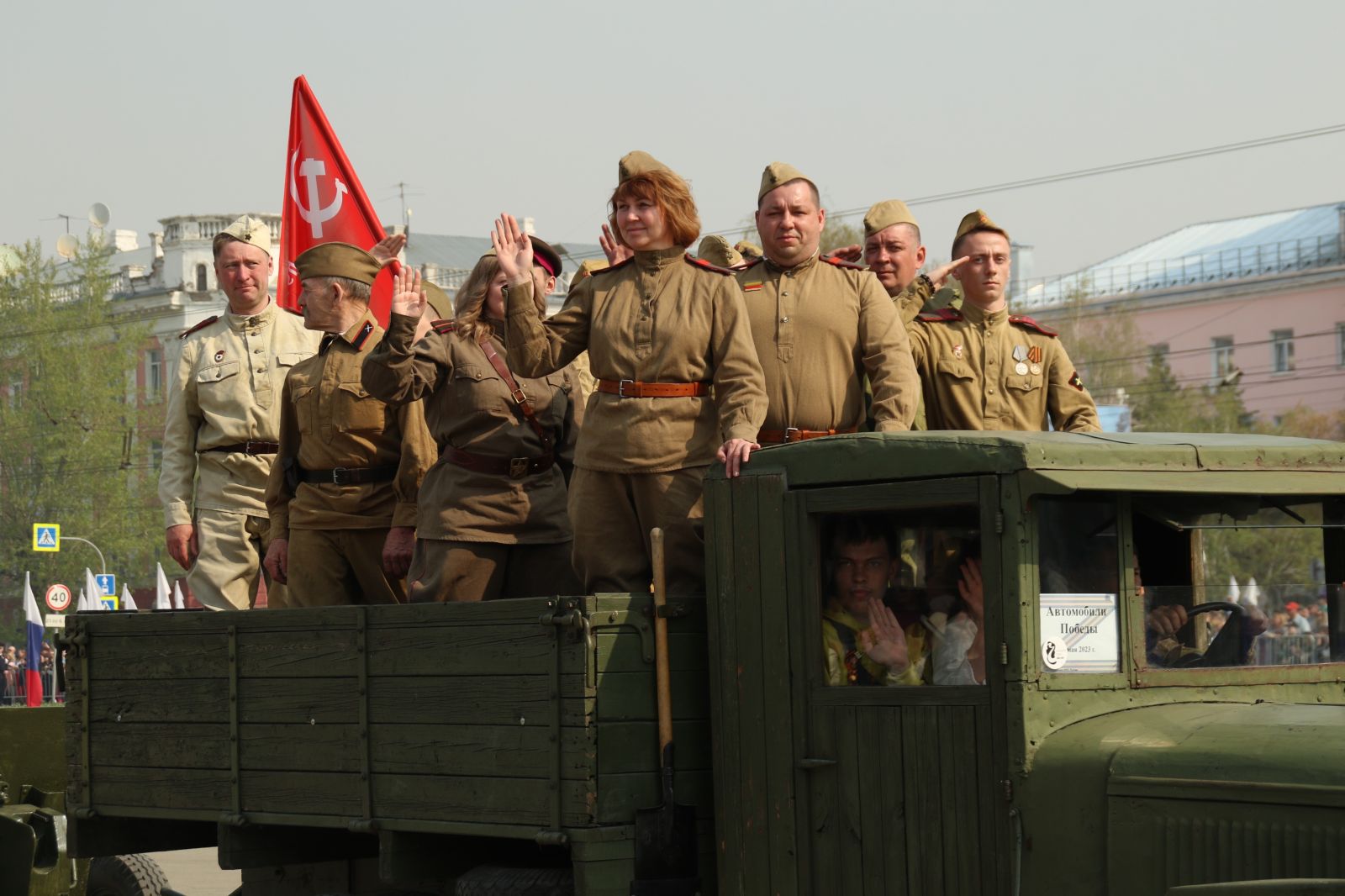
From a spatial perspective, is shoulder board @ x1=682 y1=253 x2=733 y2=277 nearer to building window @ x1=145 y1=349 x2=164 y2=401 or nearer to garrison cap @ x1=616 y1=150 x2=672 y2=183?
garrison cap @ x1=616 y1=150 x2=672 y2=183

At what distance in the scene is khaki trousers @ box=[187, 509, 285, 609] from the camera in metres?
8.21

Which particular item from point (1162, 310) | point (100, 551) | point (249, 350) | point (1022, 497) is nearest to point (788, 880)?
point (1022, 497)

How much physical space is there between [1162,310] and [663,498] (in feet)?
166

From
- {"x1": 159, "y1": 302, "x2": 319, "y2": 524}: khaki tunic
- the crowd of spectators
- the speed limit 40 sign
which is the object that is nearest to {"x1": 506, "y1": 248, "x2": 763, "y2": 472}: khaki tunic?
{"x1": 159, "y1": 302, "x2": 319, "y2": 524}: khaki tunic

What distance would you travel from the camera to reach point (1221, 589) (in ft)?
16.9

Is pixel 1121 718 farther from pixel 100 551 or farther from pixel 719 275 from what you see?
pixel 100 551

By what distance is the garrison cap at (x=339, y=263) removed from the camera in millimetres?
7375

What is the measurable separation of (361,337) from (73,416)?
1612 inches

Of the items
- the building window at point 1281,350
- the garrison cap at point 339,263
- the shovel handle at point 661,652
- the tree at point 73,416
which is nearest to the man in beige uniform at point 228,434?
the garrison cap at point 339,263

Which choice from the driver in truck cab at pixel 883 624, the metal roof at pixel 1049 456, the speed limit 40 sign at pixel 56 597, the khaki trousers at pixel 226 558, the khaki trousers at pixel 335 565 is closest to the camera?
the metal roof at pixel 1049 456

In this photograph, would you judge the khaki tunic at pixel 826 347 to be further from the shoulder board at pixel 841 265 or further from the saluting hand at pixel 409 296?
the saluting hand at pixel 409 296

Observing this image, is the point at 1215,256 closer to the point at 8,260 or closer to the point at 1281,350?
the point at 1281,350

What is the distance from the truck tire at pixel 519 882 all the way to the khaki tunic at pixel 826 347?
1461mm

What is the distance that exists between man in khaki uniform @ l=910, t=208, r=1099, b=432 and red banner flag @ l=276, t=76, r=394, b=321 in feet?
10.8
